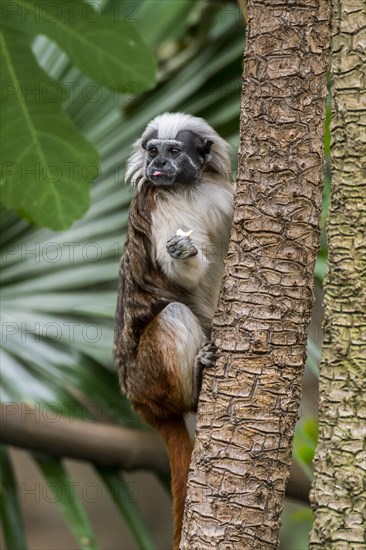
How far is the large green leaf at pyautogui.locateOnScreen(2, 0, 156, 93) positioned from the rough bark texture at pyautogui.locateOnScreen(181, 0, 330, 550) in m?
1.09

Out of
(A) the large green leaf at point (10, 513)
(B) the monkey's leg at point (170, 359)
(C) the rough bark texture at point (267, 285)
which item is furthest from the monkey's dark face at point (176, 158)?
(A) the large green leaf at point (10, 513)

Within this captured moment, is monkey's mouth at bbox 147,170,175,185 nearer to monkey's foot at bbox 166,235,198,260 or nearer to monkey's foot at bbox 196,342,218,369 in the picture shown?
monkey's foot at bbox 166,235,198,260

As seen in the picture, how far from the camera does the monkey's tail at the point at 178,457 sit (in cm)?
298

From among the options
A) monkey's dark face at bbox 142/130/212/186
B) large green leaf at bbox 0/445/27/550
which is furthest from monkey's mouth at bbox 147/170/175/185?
A: large green leaf at bbox 0/445/27/550

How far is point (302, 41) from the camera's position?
2334mm

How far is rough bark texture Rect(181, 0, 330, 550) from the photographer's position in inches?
91.9

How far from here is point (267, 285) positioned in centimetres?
236

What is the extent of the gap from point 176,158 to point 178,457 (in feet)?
3.76

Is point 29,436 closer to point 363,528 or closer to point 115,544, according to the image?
point 363,528

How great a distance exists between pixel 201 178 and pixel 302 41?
1.28 m

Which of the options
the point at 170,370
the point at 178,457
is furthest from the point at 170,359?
the point at 178,457

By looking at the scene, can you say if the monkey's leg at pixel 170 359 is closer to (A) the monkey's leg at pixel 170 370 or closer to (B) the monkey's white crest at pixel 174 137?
(A) the monkey's leg at pixel 170 370

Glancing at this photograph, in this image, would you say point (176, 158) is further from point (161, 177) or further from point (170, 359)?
point (170, 359)

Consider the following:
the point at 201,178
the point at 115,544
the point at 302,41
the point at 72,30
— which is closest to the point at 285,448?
the point at 302,41
